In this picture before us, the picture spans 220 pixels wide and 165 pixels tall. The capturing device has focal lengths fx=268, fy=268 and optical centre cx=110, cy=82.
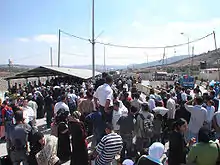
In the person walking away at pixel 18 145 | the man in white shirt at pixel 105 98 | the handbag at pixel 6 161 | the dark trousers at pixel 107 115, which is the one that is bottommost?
the handbag at pixel 6 161

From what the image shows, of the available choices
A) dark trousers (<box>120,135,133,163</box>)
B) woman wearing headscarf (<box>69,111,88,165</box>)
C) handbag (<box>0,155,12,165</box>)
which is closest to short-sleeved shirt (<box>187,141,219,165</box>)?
woman wearing headscarf (<box>69,111,88,165</box>)

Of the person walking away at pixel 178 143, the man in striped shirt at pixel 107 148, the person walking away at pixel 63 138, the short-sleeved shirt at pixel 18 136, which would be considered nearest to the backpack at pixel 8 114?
the person walking away at pixel 63 138

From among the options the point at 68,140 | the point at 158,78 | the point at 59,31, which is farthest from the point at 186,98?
the point at 158,78

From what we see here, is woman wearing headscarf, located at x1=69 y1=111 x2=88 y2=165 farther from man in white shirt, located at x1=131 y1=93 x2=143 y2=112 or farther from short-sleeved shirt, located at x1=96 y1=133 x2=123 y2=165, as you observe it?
man in white shirt, located at x1=131 y1=93 x2=143 y2=112

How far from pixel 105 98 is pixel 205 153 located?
10.9 ft

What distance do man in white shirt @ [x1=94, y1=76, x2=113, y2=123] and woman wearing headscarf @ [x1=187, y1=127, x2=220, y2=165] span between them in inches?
121

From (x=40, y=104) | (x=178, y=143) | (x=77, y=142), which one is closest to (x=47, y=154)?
(x=77, y=142)

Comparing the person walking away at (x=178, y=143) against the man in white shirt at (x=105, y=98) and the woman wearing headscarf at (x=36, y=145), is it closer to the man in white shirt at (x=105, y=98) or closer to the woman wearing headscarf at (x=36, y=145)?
the man in white shirt at (x=105, y=98)

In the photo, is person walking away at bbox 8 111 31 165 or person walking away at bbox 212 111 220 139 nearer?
person walking away at bbox 8 111 31 165

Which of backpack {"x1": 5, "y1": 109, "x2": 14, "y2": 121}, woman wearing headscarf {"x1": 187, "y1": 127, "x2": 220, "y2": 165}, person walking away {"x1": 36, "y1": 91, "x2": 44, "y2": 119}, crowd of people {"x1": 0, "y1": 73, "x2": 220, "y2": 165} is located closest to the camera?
woman wearing headscarf {"x1": 187, "y1": 127, "x2": 220, "y2": 165}

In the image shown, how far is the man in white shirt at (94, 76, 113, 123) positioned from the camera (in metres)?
7.23

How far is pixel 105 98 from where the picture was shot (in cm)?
729

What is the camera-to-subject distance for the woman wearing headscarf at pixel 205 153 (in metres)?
4.56

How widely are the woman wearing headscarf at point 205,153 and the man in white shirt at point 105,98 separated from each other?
3074mm
